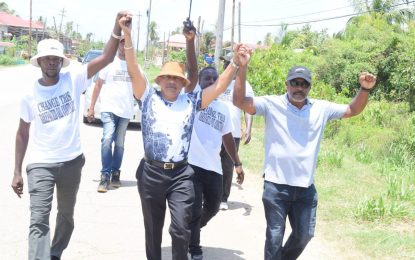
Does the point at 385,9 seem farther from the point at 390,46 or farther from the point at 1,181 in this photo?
the point at 1,181

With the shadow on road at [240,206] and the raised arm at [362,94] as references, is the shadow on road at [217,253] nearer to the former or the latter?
the shadow on road at [240,206]

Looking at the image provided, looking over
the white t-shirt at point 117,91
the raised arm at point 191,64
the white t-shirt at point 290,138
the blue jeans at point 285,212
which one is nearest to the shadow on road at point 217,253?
the blue jeans at point 285,212

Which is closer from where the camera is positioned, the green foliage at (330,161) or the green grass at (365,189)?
the green grass at (365,189)

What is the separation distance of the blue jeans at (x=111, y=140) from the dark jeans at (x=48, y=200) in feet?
9.01

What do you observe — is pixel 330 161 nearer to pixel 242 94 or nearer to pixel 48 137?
pixel 242 94

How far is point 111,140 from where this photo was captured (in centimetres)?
698

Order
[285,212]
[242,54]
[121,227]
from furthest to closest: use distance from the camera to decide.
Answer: [121,227] → [285,212] → [242,54]

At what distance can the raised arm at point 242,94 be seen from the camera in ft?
12.4

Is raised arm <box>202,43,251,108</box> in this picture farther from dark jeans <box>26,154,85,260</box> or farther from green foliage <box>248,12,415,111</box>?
green foliage <box>248,12,415,111</box>

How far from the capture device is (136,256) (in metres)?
4.60

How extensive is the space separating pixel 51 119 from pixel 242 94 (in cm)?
142

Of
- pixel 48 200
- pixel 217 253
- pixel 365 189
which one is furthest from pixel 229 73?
pixel 365 189

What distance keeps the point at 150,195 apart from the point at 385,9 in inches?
1328

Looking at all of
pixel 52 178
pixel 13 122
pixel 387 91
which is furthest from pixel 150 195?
pixel 387 91
